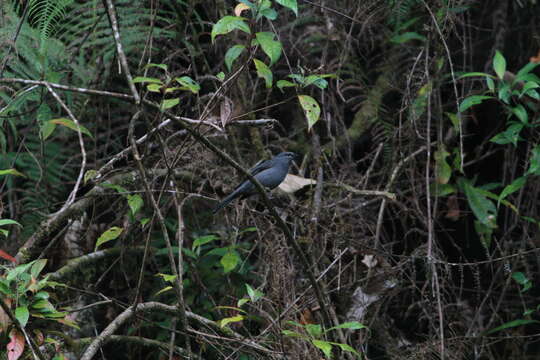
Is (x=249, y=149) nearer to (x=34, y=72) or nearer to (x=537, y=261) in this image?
(x=34, y=72)

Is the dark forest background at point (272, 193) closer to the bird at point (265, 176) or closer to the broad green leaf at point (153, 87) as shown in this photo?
the bird at point (265, 176)

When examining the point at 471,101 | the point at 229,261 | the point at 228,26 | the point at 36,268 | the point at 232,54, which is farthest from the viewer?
the point at 471,101

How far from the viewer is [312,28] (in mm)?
5262

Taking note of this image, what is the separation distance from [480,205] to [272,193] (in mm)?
1522

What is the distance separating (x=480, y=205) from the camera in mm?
4734

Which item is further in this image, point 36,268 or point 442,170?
point 442,170

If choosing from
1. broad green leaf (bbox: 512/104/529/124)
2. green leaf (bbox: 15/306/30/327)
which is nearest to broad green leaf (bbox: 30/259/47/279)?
green leaf (bbox: 15/306/30/327)

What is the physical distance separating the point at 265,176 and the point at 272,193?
0.39 meters

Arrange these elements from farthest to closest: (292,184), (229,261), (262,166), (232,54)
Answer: (292,184) < (262,166) < (229,261) < (232,54)

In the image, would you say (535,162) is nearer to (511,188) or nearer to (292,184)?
(511,188)

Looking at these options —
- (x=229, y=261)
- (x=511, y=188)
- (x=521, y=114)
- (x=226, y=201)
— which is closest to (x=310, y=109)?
(x=229, y=261)

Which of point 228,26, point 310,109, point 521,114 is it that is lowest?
point 521,114

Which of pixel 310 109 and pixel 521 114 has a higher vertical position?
pixel 310 109

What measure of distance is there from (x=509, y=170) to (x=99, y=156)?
3.29 metres
